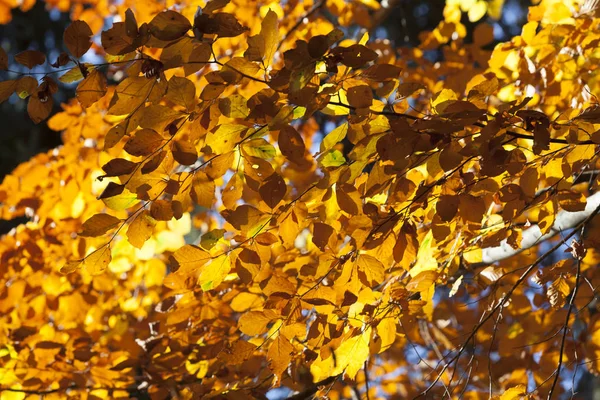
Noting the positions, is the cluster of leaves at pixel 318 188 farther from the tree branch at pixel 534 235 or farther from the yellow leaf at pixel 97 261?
the tree branch at pixel 534 235

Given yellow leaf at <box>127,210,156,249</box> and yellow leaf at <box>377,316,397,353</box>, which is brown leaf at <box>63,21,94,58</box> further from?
yellow leaf at <box>377,316,397,353</box>

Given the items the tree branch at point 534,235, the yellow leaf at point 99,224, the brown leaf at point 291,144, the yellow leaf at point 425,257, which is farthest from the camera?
the tree branch at point 534,235

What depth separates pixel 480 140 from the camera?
116 centimetres

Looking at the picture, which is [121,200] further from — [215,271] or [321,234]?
[321,234]

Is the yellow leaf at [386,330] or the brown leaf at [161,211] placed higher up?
the brown leaf at [161,211]

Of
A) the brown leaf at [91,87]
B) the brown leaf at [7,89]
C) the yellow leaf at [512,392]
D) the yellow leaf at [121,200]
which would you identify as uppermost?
the brown leaf at [7,89]

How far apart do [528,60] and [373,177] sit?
1342 millimetres

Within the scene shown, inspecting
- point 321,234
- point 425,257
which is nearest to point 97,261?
point 321,234

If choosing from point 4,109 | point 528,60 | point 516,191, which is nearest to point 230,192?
point 516,191

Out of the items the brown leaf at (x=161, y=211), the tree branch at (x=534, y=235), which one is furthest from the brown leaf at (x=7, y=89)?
the tree branch at (x=534, y=235)

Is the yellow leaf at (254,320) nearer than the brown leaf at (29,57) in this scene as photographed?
No

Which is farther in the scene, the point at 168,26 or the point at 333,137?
the point at 333,137

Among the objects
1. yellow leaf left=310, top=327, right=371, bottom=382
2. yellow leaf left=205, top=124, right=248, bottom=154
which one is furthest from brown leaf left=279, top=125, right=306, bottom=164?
yellow leaf left=310, top=327, right=371, bottom=382

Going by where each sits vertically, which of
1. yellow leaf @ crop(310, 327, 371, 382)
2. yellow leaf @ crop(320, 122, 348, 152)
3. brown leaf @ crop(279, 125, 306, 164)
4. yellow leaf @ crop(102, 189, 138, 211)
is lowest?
yellow leaf @ crop(310, 327, 371, 382)
